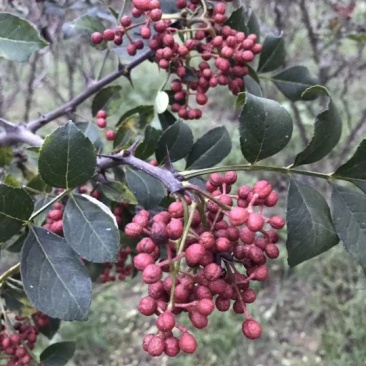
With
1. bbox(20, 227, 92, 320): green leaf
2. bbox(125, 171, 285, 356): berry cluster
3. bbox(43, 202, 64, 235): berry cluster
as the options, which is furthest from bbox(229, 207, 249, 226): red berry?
bbox(43, 202, 64, 235): berry cluster

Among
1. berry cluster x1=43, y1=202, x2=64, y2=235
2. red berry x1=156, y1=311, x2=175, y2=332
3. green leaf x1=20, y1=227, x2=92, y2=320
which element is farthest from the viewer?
berry cluster x1=43, y1=202, x2=64, y2=235

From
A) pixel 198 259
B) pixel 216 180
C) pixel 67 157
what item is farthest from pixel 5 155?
pixel 198 259

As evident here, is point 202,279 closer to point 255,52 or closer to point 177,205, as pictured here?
point 177,205

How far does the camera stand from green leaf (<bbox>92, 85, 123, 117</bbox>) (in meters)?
1.20

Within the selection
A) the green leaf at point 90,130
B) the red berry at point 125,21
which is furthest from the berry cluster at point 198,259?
the green leaf at point 90,130

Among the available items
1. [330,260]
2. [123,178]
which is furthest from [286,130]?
[330,260]

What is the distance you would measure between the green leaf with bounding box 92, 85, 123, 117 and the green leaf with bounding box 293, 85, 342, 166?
1.82ft

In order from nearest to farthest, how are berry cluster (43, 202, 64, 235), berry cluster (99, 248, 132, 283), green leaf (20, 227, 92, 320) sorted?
green leaf (20, 227, 92, 320)
berry cluster (43, 202, 64, 235)
berry cluster (99, 248, 132, 283)

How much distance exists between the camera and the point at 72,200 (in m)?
0.74

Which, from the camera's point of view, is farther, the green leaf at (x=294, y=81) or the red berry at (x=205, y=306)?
the green leaf at (x=294, y=81)

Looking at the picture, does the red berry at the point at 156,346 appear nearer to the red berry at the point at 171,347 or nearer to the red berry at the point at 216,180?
the red berry at the point at 171,347

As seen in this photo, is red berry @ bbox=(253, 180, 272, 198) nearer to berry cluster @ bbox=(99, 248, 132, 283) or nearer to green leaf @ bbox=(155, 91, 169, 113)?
green leaf @ bbox=(155, 91, 169, 113)

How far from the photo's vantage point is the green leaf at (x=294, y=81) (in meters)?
1.14

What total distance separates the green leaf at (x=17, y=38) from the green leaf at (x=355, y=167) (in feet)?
1.67
